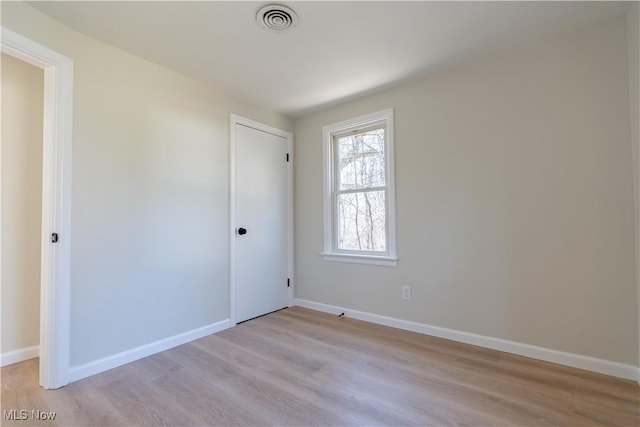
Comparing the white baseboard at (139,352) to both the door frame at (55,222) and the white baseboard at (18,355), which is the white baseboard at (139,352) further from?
the white baseboard at (18,355)

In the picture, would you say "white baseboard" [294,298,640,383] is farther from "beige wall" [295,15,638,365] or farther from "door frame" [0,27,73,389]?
"door frame" [0,27,73,389]

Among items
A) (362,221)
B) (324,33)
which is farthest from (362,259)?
(324,33)

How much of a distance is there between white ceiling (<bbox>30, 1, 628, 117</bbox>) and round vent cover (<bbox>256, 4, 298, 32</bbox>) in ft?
0.14

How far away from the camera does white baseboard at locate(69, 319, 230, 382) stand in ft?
6.60

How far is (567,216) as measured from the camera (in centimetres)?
211

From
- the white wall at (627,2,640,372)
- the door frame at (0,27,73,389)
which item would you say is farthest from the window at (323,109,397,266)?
the door frame at (0,27,73,389)

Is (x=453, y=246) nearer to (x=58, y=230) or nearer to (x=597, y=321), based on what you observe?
(x=597, y=321)

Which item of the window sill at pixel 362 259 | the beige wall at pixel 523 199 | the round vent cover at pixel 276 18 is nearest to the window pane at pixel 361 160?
the beige wall at pixel 523 199

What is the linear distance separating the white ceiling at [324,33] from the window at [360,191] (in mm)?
585

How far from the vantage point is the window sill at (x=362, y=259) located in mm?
2967

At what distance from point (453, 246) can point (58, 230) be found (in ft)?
9.58

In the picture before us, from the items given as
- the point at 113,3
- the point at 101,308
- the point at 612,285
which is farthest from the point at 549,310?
the point at 113,3

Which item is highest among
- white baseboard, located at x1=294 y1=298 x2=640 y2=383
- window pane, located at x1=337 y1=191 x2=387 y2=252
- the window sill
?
window pane, located at x1=337 y1=191 x2=387 y2=252

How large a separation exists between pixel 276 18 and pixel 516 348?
2.92 meters
